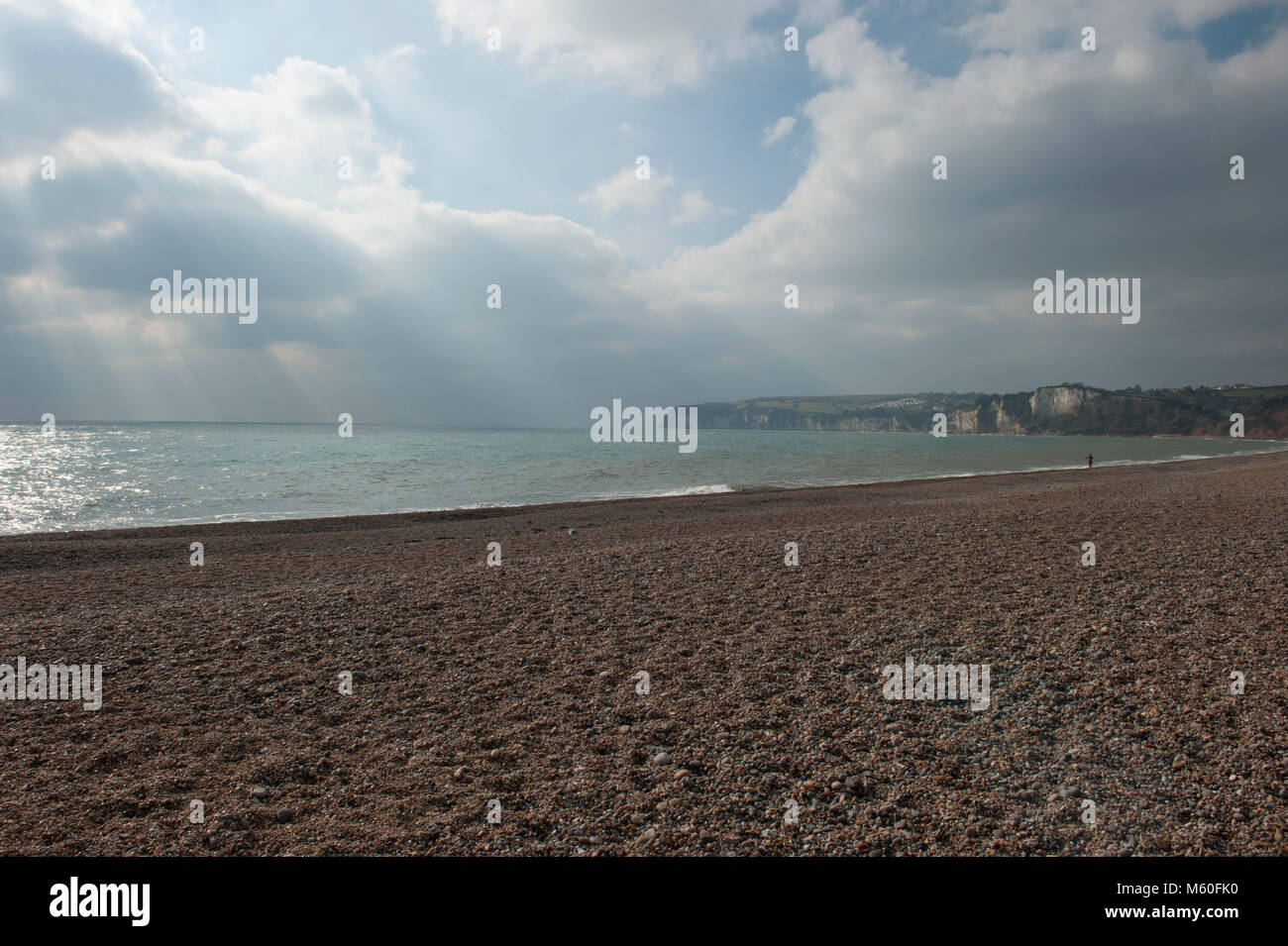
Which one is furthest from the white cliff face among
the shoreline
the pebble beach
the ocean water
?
the pebble beach

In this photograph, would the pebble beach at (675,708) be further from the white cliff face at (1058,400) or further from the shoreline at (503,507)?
the white cliff face at (1058,400)

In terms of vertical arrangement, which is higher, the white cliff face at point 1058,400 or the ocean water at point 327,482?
the white cliff face at point 1058,400

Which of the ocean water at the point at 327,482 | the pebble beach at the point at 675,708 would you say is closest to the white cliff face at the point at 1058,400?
the ocean water at the point at 327,482

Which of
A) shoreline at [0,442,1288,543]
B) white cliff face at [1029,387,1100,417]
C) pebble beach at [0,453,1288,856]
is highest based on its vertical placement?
white cliff face at [1029,387,1100,417]

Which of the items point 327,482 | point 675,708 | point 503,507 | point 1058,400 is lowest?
point 675,708

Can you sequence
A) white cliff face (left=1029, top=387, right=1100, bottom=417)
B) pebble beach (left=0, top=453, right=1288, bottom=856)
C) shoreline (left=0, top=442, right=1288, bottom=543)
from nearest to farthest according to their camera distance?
1. pebble beach (left=0, top=453, right=1288, bottom=856)
2. shoreline (left=0, top=442, right=1288, bottom=543)
3. white cliff face (left=1029, top=387, right=1100, bottom=417)

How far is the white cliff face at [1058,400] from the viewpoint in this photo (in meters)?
176

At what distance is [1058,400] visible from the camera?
182375mm

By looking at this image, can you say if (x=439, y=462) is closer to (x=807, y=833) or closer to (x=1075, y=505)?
(x=1075, y=505)

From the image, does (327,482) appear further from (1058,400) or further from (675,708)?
(1058,400)

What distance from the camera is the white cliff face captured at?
176 meters

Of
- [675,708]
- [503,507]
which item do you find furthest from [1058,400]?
[675,708]

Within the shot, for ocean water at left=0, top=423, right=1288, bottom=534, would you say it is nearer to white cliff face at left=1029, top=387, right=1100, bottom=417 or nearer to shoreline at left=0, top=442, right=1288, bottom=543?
shoreline at left=0, top=442, right=1288, bottom=543
